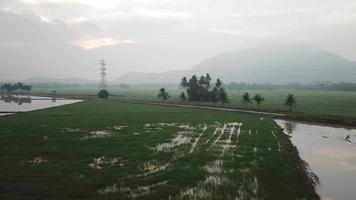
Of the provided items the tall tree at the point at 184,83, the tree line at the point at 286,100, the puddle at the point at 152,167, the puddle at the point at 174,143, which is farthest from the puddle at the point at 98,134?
the tall tree at the point at 184,83

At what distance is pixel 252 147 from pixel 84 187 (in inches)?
656

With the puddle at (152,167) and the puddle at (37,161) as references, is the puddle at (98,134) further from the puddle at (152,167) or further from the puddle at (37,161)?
the puddle at (152,167)

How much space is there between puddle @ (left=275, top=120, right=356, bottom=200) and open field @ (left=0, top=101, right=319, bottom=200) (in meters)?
1.23

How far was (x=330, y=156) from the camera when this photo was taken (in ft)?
95.2

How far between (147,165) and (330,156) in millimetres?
14693

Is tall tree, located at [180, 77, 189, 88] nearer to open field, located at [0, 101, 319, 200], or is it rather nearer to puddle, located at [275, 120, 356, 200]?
puddle, located at [275, 120, 356, 200]

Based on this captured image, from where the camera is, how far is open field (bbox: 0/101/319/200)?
1739 cm

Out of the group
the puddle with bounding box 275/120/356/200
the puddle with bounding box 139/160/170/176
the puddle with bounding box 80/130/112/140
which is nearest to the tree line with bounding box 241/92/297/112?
the puddle with bounding box 275/120/356/200

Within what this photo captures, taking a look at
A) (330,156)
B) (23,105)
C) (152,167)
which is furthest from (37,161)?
(23,105)

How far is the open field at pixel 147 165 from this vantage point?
17391 mm

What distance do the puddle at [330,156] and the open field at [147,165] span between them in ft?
4.05

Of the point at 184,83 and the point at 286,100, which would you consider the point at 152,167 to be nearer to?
the point at 286,100

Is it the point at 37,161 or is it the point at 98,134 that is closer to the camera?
the point at 37,161

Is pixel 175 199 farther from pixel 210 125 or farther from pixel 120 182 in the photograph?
pixel 210 125
